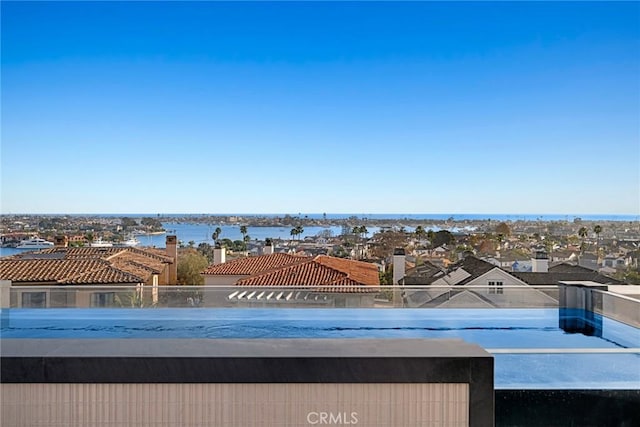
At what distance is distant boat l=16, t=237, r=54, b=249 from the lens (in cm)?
859

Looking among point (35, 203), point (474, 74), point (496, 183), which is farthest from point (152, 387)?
point (496, 183)

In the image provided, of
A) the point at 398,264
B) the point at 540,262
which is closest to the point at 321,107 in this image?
the point at 398,264

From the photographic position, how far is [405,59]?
9.84 m

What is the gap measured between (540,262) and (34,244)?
305 inches

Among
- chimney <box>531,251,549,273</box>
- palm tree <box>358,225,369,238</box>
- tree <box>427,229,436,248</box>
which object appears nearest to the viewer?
chimney <box>531,251,549,273</box>

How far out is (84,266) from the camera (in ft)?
27.6

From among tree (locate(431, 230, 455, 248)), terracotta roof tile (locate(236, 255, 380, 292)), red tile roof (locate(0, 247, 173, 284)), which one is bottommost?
terracotta roof tile (locate(236, 255, 380, 292))

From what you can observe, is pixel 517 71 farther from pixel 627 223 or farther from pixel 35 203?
pixel 35 203

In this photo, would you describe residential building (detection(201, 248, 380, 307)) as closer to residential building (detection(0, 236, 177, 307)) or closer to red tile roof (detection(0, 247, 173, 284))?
residential building (detection(0, 236, 177, 307))

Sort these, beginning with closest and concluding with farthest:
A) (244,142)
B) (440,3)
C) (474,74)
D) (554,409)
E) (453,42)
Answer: (554,409) → (440,3) → (453,42) → (474,74) → (244,142)

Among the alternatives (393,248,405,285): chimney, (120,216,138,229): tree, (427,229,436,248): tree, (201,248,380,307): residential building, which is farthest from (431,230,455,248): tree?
(120,216,138,229): tree

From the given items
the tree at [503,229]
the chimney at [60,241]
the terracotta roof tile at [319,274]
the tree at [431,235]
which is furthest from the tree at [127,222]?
the tree at [503,229]

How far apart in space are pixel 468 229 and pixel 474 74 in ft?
9.27

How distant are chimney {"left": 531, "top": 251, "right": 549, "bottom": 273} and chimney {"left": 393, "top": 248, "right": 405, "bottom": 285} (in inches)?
73.6
